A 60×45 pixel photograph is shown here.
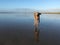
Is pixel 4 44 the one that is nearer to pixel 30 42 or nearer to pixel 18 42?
pixel 18 42

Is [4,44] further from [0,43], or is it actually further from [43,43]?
[43,43]

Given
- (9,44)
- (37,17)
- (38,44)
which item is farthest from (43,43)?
(37,17)

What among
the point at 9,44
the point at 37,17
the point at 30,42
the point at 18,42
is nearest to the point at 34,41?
the point at 30,42

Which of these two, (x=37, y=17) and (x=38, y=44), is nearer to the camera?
(x=38, y=44)

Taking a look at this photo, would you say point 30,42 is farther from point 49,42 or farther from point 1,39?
point 1,39

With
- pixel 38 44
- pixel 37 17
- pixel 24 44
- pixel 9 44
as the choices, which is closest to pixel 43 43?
pixel 38 44

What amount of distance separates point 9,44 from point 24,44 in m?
0.77

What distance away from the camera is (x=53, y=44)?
9375 mm

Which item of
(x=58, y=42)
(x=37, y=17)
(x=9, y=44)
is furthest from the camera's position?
(x=37, y=17)

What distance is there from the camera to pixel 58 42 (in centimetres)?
973

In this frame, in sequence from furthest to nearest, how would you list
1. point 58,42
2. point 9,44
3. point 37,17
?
point 37,17, point 58,42, point 9,44

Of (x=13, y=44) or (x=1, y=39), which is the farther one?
(x=1, y=39)

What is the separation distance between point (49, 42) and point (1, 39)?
2.68 metres

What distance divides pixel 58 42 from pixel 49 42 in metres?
0.48
